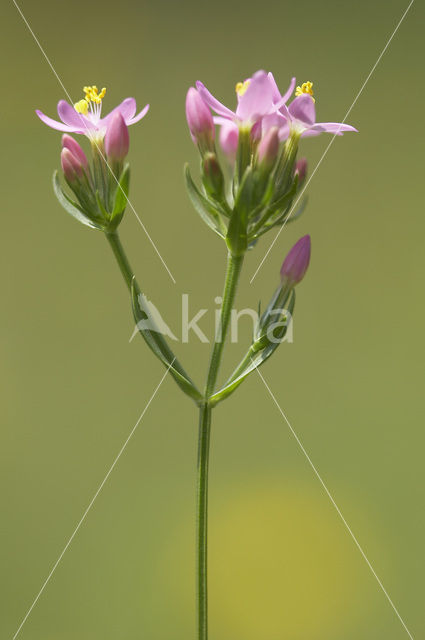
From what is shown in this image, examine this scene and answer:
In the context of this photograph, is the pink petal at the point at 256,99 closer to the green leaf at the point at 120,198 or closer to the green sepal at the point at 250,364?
the green leaf at the point at 120,198

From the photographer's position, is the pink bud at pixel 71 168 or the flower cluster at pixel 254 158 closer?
the flower cluster at pixel 254 158

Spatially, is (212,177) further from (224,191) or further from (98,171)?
(98,171)

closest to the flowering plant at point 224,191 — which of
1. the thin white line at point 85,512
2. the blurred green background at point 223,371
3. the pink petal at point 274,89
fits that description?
the pink petal at point 274,89

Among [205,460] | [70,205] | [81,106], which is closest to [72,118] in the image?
[81,106]

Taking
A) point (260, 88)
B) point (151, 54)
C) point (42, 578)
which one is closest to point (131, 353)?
point (42, 578)

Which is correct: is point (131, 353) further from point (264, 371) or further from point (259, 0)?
point (259, 0)

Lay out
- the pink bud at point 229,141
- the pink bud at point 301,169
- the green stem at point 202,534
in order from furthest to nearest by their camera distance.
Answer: the pink bud at point 229,141
the pink bud at point 301,169
the green stem at point 202,534

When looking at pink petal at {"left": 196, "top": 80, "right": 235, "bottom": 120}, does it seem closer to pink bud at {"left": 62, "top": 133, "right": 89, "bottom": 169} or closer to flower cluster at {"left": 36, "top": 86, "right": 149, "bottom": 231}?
flower cluster at {"left": 36, "top": 86, "right": 149, "bottom": 231}
